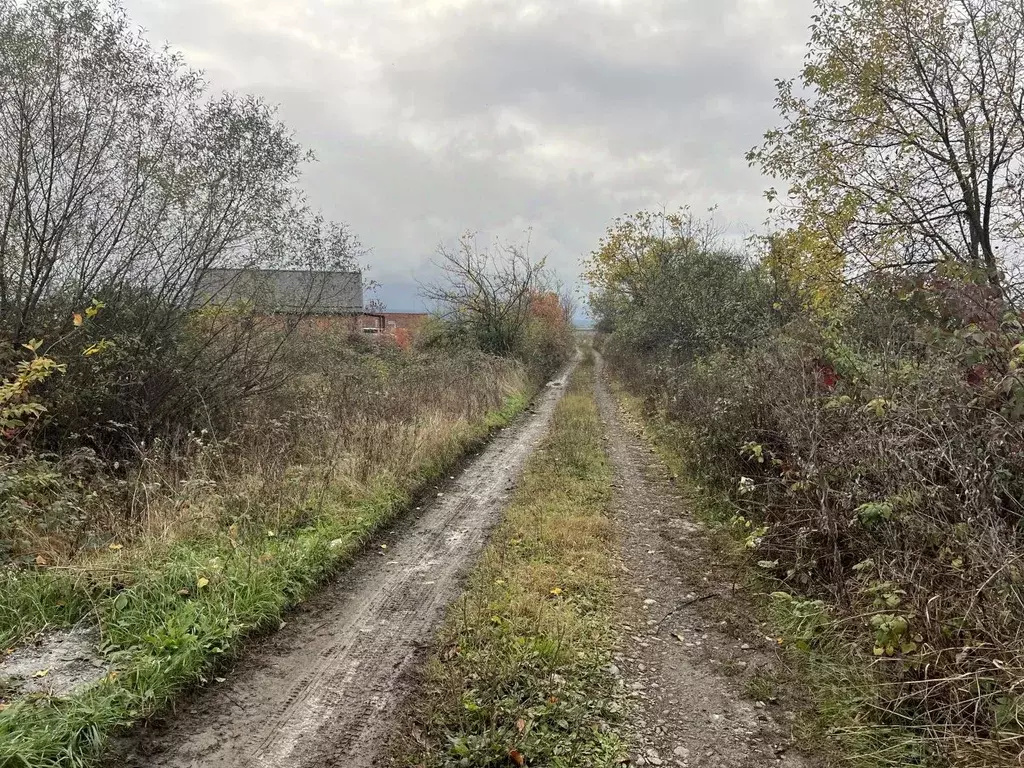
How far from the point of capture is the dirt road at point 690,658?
2879mm

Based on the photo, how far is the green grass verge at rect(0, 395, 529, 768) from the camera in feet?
8.80

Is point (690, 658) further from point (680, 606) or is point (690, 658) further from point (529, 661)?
point (529, 661)

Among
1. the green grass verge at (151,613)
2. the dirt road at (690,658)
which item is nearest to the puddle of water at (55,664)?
the green grass verge at (151,613)

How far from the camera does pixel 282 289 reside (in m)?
9.80

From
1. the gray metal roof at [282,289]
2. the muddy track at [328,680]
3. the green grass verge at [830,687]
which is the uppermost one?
the gray metal roof at [282,289]

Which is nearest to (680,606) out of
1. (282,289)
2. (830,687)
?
(830,687)

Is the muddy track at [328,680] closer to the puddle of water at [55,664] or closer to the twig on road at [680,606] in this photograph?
the puddle of water at [55,664]

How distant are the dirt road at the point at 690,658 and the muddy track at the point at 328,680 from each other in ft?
4.93

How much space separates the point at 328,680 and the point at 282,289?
7952 millimetres

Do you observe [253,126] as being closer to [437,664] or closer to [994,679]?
[437,664]

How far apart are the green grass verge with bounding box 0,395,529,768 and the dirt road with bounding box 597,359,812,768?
2.67 metres

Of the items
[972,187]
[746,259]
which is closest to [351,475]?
[972,187]

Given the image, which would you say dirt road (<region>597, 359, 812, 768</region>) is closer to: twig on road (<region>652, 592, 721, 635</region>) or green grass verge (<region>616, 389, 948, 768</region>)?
twig on road (<region>652, 592, 721, 635</region>)

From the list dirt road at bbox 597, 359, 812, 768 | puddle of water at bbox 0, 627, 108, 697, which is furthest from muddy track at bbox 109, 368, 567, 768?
dirt road at bbox 597, 359, 812, 768
